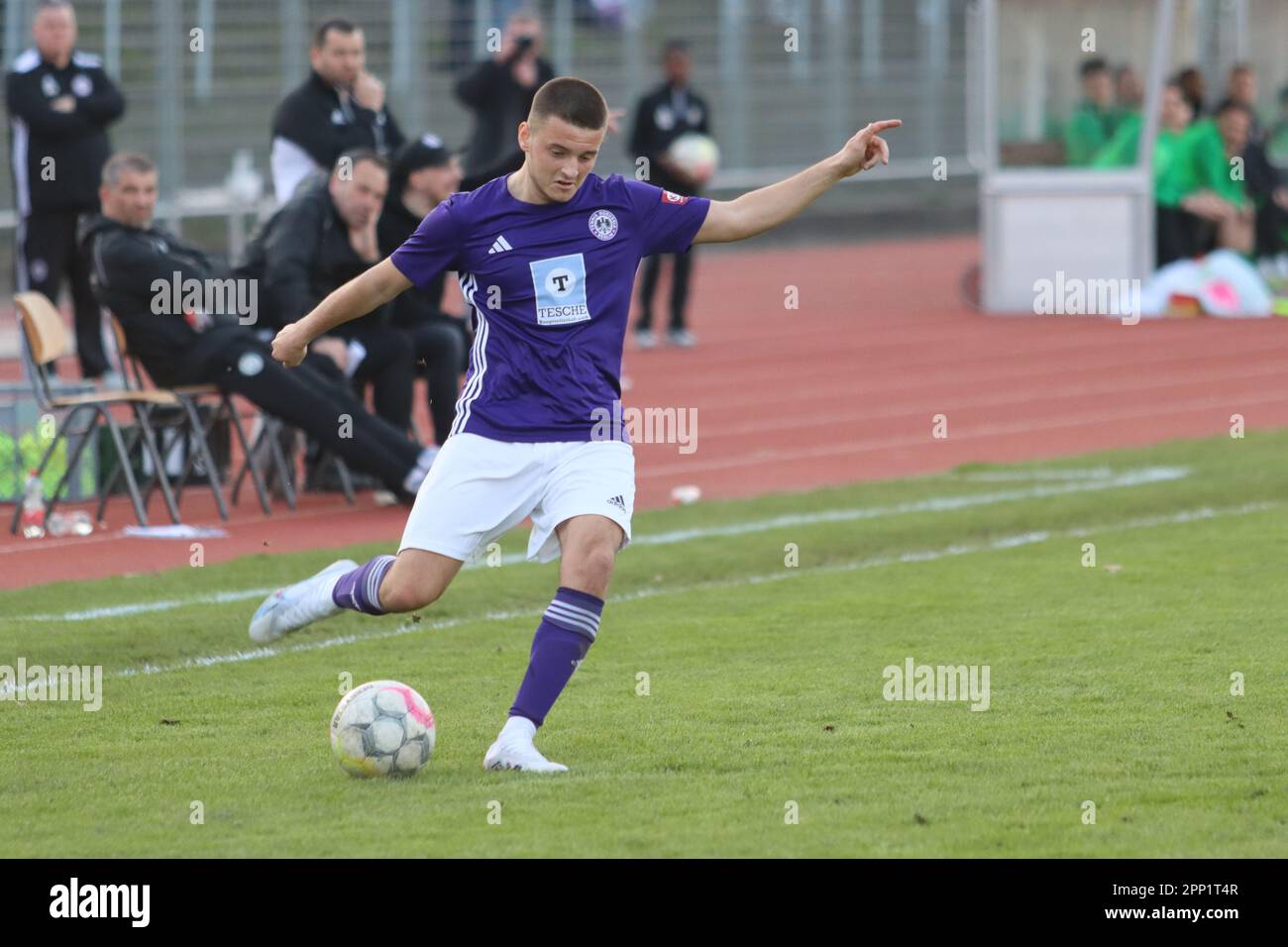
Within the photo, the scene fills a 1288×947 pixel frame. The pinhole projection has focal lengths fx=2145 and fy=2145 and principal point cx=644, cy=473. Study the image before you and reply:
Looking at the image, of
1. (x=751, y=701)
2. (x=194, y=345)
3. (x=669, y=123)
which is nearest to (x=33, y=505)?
(x=194, y=345)

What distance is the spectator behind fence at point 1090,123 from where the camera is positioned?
20328 mm

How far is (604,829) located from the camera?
526 cm

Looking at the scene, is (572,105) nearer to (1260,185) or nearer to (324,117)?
(324,117)

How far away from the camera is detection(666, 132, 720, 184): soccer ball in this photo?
17500 millimetres

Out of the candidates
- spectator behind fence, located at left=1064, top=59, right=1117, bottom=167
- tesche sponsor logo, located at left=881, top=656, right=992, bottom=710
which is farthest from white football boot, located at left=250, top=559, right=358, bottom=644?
spectator behind fence, located at left=1064, top=59, right=1117, bottom=167

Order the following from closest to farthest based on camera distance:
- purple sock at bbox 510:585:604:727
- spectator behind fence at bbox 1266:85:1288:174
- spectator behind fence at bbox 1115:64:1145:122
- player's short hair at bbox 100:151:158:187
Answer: purple sock at bbox 510:585:604:727
player's short hair at bbox 100:151:158:187
spectator behind fence at bbox 1115:64:1145:122
spectator behind fence at bbox 1266:85:1288:174

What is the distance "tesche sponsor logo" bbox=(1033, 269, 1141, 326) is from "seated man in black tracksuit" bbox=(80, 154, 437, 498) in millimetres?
10395

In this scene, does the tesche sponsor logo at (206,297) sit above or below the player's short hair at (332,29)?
below

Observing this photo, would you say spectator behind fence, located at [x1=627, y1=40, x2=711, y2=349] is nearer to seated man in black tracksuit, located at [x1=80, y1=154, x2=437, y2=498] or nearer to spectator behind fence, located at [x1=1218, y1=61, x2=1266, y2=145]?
spectator behind fence, located at [x1=1218, y1=61, x2=1266, y2=145]

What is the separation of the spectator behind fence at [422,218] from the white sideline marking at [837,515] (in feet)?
5.43

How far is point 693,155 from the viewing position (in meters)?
17.6

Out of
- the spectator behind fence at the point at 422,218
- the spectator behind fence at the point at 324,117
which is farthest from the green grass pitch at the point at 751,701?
the spectator behind fence at the point at 324,117
